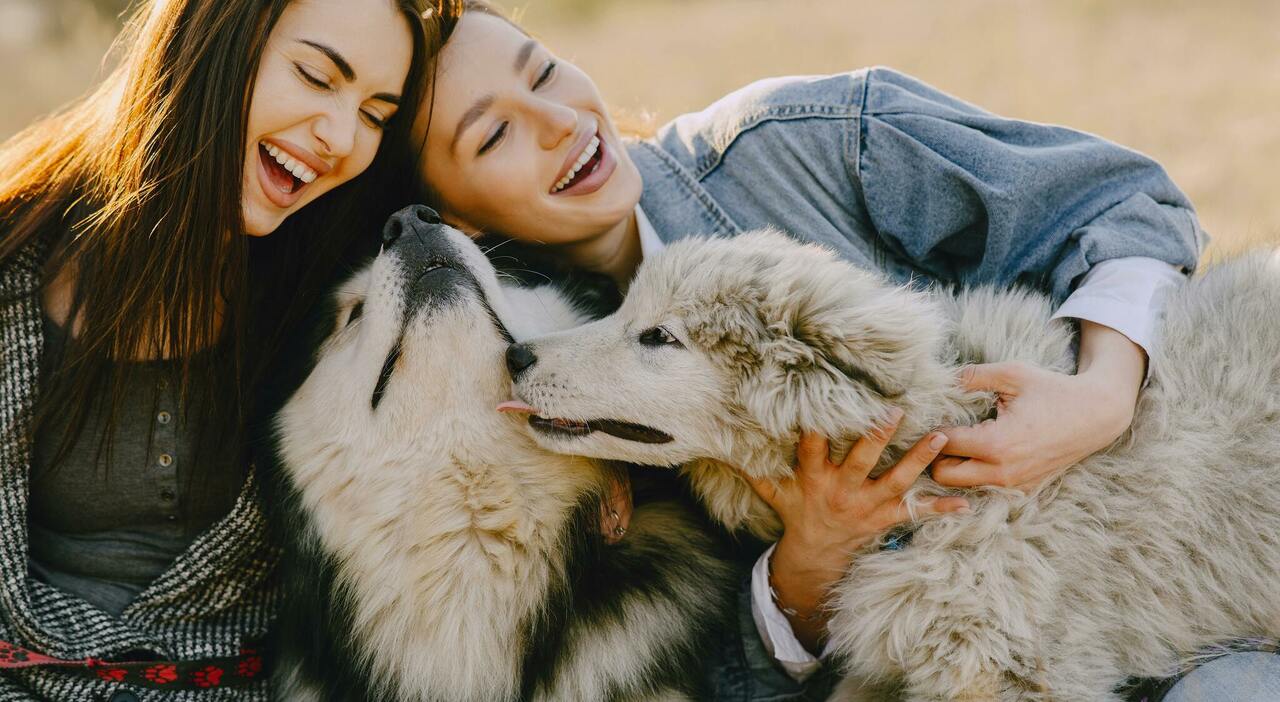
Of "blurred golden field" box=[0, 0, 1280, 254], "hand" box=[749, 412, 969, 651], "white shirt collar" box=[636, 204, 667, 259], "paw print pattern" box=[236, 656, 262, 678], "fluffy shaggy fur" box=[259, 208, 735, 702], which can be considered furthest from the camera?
"blurred golden field" box=[0, 0, 1280, 254]

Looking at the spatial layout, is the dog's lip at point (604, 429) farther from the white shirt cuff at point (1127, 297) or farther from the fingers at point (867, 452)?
the white shirt cuff at point (1127, 297)

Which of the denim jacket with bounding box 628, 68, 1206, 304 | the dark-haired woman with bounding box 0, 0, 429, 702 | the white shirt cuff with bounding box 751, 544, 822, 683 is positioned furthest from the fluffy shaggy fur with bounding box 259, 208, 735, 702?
the denim jacket with bounding box 628, 68, 1206, 304

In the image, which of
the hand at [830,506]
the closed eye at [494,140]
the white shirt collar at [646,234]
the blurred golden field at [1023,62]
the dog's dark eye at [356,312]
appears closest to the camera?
the hand at [830,506]

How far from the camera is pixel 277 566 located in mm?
2475

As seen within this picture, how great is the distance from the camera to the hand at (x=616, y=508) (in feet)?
6.86

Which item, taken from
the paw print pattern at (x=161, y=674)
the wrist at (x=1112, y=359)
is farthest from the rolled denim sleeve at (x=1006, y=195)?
the paw print pattern at (x=161, y=674)

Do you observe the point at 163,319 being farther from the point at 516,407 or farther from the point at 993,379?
the point at 993,379

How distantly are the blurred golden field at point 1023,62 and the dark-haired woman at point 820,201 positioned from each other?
8.89 ft

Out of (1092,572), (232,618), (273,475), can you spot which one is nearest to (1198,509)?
(1092,572)

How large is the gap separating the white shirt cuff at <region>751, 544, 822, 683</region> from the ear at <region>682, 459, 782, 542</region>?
0.20 ft

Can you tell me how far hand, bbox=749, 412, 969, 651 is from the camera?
6.19 ft

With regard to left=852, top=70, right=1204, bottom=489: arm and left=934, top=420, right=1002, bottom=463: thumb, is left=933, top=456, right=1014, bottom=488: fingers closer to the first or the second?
left=934, top=420, right=1002, bottom=463: thumb

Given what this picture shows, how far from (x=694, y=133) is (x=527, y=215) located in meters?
0.65

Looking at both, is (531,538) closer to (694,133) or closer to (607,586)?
(607,586)
